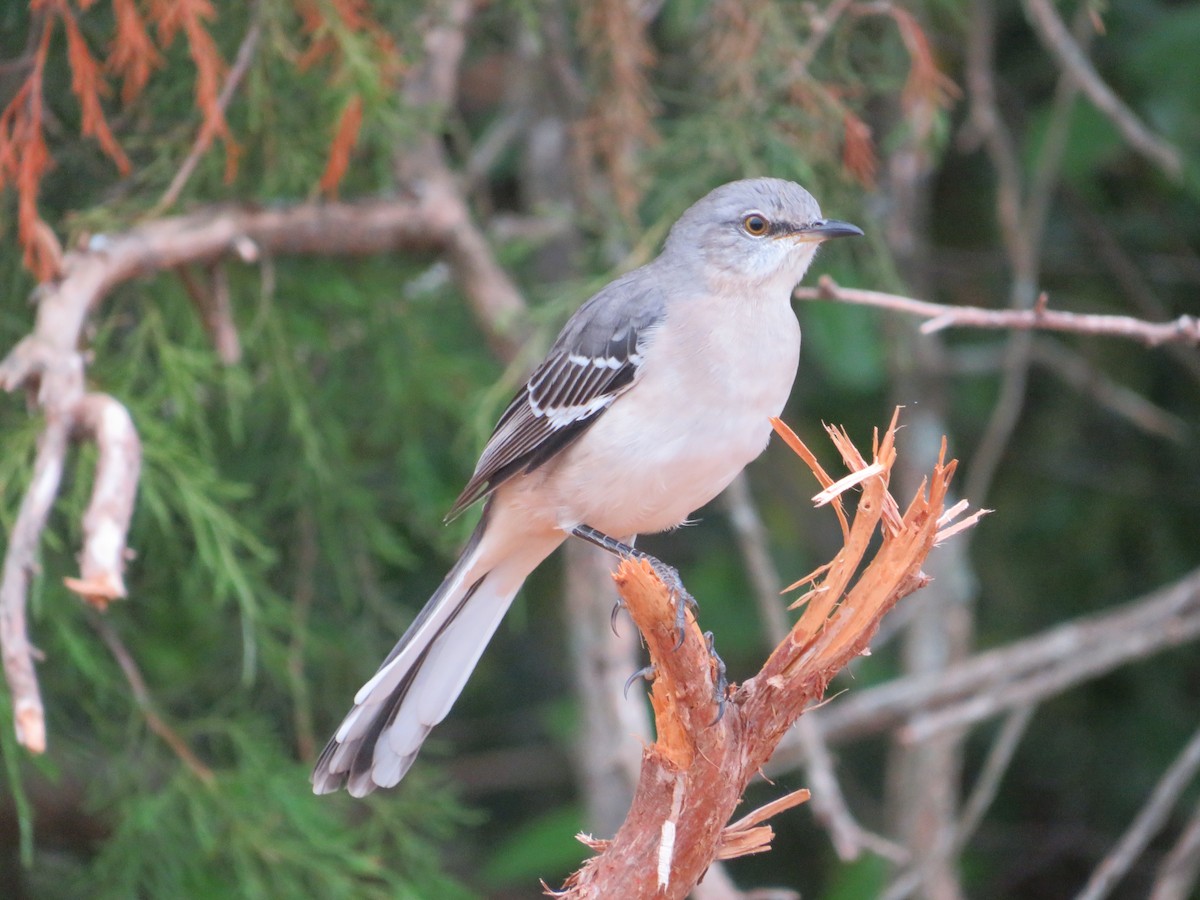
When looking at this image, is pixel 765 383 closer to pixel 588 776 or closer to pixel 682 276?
pixel 682 276

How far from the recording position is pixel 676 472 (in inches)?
128

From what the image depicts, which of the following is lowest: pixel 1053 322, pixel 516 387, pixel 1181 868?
pixel 1181 868

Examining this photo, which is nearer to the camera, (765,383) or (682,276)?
(765,383)

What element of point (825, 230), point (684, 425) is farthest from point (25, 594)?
point (825, 230)

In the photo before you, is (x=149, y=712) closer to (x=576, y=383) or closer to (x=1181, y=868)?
(x=576, y=383)

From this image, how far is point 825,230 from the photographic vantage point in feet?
11.7

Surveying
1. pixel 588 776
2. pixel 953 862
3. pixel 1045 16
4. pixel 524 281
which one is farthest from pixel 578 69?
pixel 953 862

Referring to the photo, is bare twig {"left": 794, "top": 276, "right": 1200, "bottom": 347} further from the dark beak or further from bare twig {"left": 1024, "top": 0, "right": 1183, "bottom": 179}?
bare twig {"left": 1024, "top": 0, "right": 1183, "bottom": 179}

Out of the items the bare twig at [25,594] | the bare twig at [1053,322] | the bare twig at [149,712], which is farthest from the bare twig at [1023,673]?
the bare twig at [25,594]

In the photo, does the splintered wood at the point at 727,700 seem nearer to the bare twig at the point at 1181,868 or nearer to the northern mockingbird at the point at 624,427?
the northern mockingbird at the point at 624,427

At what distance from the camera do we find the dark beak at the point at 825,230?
3.52 metres

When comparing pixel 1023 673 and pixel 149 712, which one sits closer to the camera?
pixel 149 712

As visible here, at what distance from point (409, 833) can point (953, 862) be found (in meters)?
2.15

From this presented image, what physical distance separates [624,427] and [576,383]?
0.30 metres
